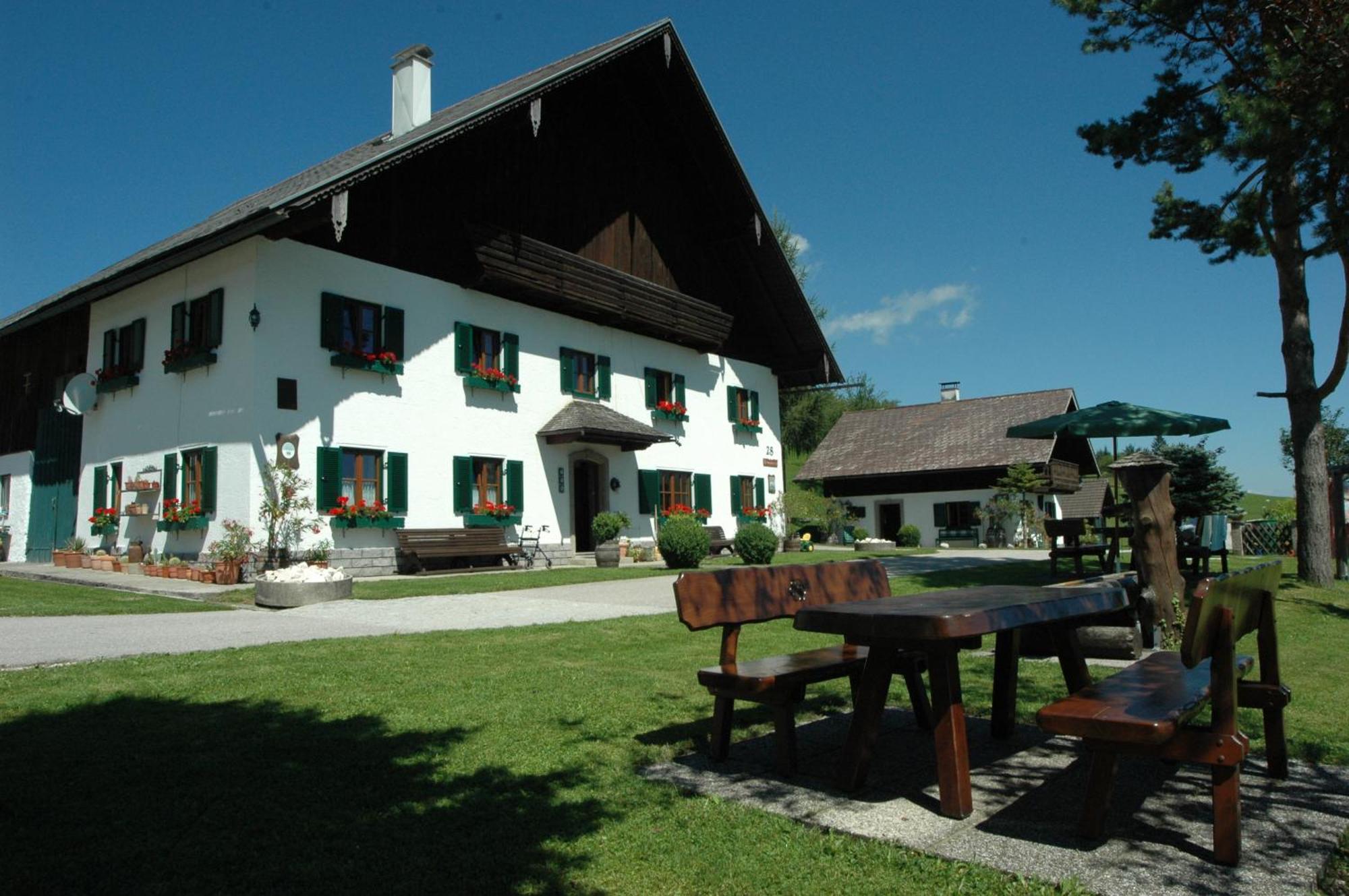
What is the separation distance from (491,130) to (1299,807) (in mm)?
17453

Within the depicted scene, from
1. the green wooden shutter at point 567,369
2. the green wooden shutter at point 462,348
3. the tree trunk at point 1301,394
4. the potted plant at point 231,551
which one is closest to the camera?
the tree trunk at point 1301,394

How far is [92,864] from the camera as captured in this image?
2.76m

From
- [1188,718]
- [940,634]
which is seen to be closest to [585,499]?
[940,634]

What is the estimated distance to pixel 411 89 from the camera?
67.2 feet

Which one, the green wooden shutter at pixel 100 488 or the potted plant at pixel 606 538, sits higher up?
the green wooden shutter at pixel 100 488

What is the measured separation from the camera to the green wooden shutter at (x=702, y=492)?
24.0 meters

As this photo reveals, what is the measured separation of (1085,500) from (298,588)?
123 feet

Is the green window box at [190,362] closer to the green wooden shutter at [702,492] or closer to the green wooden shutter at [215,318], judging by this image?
the green wooden shutter at [215,318]

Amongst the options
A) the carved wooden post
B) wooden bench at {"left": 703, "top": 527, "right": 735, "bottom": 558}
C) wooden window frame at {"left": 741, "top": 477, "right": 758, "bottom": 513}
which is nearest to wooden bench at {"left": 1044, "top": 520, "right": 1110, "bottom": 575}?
the carved wooden post

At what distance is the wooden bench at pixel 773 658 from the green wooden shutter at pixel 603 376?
1700cm

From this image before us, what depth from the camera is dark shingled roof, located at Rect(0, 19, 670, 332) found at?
13.5 metres

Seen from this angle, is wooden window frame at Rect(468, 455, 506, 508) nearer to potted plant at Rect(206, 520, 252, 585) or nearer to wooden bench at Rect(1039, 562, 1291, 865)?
potted plant at Rect(206, 520, 252, 585)

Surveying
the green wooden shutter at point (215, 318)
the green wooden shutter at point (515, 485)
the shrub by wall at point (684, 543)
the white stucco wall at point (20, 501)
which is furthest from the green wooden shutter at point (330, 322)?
the white stucco wall at point (20, 501)

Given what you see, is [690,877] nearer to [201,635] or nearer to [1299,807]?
[1299,807]
